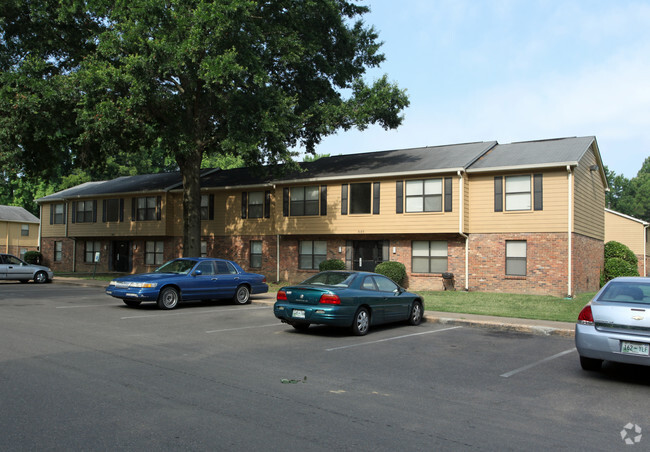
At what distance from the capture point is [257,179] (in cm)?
3014

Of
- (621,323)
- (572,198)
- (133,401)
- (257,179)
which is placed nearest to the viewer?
(133,401)

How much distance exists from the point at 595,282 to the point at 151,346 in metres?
23.4

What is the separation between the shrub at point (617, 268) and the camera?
1084 inches

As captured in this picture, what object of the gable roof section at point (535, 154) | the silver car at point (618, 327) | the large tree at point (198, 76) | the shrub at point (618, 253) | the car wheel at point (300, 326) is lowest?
the car wheel at point (300, 326)

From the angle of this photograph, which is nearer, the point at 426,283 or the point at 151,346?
the point at 151,346

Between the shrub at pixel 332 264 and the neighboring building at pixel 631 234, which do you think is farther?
the neighboring building at pixel 631 234

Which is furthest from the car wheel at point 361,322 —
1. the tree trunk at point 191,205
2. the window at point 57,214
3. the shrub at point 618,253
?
the window at point 57,214

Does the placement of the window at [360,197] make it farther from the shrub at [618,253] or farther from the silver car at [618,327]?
the silver car at [618,327]

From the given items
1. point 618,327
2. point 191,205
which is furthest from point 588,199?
point 618,327

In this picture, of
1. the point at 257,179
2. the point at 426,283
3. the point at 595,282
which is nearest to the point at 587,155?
the point at 595,282

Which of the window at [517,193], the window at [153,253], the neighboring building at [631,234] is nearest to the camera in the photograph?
the window at [517,193]

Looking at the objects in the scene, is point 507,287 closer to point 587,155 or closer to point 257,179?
point 587,155

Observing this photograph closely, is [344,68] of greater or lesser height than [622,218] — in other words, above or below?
above

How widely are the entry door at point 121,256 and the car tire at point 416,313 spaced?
2743 cm
